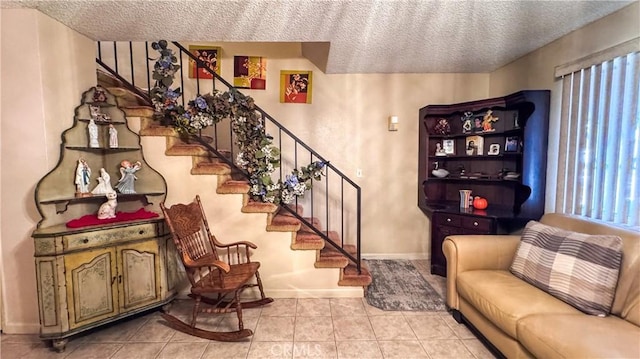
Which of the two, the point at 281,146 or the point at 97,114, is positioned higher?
the point at 97,114

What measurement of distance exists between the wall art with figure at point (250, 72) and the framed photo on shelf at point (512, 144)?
2.99 meters

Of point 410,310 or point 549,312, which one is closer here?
point 549,312

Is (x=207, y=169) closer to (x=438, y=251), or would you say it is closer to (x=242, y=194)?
(x=242, y=194)

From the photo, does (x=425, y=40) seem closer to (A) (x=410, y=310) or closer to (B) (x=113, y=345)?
(A) (x=410, y=310)

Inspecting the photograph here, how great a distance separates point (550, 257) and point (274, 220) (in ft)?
7.36

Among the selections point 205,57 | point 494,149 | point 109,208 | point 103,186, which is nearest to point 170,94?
point 103,186

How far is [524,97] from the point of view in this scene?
8.79ft

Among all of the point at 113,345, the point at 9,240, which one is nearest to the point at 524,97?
the point at 113,345

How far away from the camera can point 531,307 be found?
166 centimetres

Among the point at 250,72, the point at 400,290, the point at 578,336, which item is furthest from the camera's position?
the point at 250,72

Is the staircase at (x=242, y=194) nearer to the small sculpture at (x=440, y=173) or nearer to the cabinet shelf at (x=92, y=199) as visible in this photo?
the cabinet shelf at (x=92, y=199)

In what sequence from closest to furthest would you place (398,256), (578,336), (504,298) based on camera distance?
(578,336)
(504,298)
(398,256)

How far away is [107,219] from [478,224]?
11.4ft

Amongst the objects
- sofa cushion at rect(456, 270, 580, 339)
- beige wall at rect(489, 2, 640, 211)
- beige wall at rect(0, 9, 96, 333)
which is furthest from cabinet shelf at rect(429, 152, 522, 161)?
beige wall at rect(0, 9, 96, 333)
